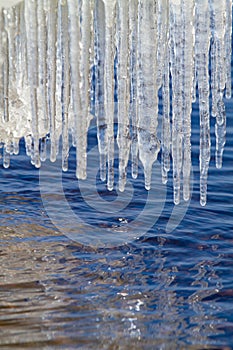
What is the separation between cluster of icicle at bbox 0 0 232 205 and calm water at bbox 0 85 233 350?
763 millimetres

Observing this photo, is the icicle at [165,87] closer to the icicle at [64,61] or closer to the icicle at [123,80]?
the icicle at [123,80]

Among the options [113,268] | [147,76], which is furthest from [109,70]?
[113,268]

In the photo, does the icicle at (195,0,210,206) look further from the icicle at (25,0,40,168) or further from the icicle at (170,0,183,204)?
the icicle at (25,0,40,168)

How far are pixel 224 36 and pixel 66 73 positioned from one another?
3.35ft

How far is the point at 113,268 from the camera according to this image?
248 inches

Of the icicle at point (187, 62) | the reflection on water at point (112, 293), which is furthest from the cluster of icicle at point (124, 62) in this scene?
the reflection on water at point (112, 293)

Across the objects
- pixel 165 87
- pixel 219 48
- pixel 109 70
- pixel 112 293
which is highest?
pixel 219 48

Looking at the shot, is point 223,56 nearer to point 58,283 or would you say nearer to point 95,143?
point 58,283

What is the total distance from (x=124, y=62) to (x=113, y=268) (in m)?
1.71

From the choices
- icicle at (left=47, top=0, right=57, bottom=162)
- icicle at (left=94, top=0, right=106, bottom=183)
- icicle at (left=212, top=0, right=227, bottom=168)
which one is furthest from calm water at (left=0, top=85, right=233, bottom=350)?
icicle at (left=212, top=0, right=227, bottom=168)

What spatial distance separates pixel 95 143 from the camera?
9.54 meters

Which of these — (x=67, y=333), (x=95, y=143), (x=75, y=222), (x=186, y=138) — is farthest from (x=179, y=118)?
(x=95, y=143)

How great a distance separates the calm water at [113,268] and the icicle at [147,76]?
41.9 inches

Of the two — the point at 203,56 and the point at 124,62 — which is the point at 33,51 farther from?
the point at 203,56
